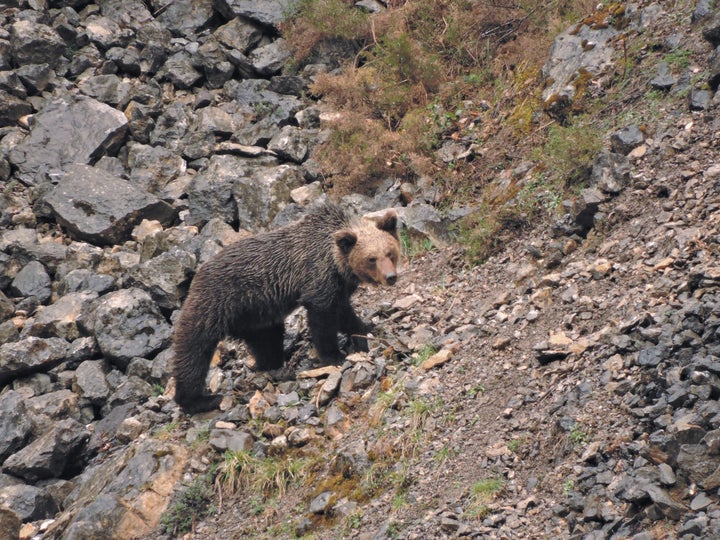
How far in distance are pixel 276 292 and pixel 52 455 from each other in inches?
128

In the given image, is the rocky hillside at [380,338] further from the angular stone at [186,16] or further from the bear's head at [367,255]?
the angular stone at [186,16]

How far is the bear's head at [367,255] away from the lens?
10.0 metres

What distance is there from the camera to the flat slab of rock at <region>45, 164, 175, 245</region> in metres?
14.5

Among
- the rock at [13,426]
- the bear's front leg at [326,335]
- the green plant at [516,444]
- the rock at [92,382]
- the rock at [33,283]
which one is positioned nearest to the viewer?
the green plant at [516,444]

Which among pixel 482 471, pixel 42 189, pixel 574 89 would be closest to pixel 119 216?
pixel 42 189

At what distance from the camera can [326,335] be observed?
9.89 meters

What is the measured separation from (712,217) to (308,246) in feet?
14.7

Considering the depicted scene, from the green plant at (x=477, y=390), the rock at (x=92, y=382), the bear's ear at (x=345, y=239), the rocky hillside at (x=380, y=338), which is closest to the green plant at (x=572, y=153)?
the rocky hillside at (x=380, y=338)

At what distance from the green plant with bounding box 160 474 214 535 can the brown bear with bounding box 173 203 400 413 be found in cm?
146

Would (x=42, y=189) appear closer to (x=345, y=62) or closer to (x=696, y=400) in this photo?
(x=345, y=62)

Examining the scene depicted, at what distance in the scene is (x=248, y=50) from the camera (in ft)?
57.4

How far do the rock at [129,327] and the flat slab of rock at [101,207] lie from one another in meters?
2.40

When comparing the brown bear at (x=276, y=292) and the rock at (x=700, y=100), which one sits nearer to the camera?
the rock at (x=700, y=100)

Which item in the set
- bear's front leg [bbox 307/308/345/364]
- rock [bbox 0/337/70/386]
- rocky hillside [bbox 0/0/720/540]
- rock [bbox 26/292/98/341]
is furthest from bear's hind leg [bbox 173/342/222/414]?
rock [bbox 26/292/98/341]
